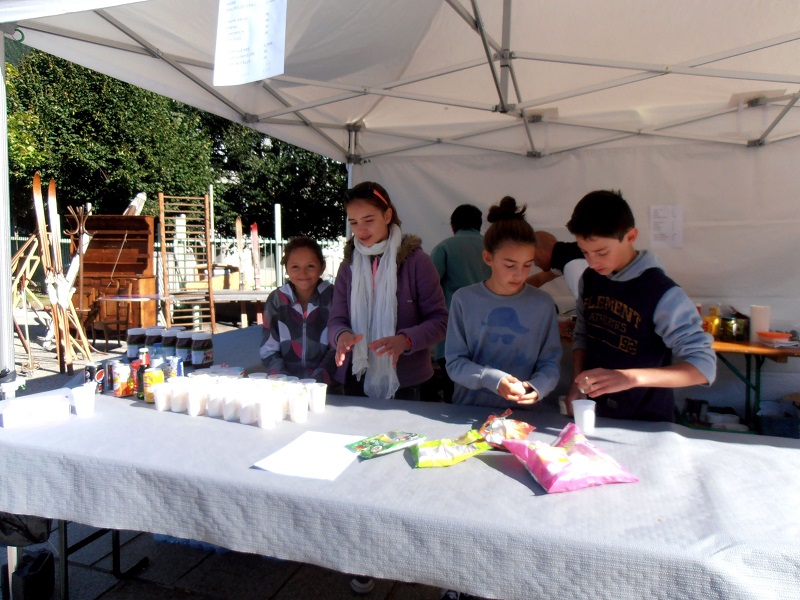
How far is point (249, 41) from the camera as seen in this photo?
63.5 inches

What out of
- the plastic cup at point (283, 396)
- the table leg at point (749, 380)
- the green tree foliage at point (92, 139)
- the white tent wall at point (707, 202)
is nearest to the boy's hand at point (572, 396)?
the plastic cup at point (283, 396)

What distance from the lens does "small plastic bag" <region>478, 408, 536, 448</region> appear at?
1.48 m

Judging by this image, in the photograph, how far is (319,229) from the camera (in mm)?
19734

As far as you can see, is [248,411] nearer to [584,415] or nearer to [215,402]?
[215,402]

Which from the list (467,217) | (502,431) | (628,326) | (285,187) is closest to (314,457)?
(502,431)

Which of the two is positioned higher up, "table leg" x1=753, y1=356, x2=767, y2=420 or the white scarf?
the white scarf

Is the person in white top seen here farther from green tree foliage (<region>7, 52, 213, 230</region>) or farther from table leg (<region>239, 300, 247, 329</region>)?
green tree foliage (<region>7, 52, 213, 230</region>)

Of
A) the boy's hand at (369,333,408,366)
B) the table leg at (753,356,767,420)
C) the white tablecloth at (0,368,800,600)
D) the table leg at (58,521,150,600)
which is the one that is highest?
the boy's hand at (369,333,408,366)

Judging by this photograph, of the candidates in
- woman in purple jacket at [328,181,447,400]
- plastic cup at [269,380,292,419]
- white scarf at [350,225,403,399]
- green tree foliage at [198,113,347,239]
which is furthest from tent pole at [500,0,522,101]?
green tree foliage at [198,113,347,239]

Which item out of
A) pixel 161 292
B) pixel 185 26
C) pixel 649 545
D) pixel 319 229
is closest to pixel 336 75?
pixel 185 26

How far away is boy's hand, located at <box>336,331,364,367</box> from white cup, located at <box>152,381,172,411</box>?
599 millimetres

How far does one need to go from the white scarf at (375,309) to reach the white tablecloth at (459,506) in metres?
0.52

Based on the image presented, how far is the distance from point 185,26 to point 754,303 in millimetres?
4336

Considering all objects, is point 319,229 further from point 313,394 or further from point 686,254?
point 313,394
